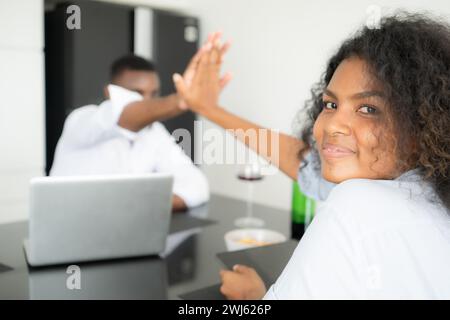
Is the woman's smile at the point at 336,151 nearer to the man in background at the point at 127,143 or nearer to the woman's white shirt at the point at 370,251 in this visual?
the woman's white shirt at the point at 370,251

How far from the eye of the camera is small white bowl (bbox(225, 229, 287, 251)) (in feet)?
3.76

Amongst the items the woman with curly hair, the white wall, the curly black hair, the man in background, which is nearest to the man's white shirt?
the man in background

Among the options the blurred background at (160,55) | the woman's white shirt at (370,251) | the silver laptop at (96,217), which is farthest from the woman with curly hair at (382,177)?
the blurred background at (160,55)

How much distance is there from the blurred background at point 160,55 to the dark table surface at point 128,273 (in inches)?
34.1

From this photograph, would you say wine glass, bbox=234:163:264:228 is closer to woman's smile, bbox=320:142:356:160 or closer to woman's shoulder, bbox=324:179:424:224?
woman's smile, bbox=320:142:356:160

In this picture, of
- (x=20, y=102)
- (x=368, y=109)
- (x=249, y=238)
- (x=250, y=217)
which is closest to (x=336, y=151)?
(x=368, y=109)

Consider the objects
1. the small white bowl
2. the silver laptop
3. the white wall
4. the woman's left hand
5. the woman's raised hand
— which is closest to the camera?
the woman's left hand

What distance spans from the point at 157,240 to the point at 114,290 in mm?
232

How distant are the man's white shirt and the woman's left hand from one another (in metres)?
0.72

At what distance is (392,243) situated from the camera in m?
0.64

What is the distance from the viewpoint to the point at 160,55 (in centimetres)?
292

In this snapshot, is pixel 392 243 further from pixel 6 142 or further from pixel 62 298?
pixel 6 142

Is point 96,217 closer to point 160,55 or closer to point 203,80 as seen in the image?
point 203,80

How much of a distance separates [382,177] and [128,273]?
0.60 meters
